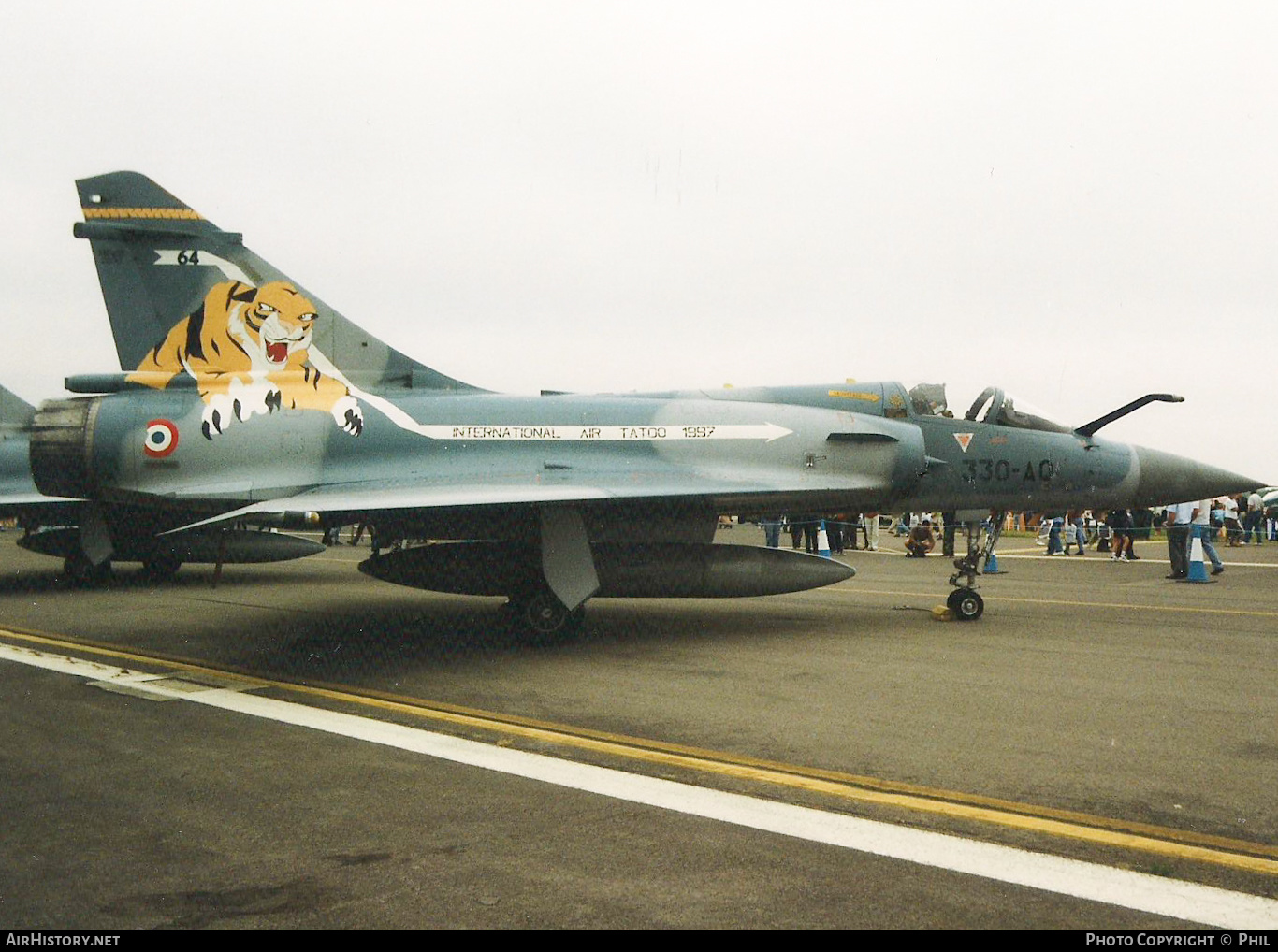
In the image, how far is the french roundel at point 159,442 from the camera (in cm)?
988

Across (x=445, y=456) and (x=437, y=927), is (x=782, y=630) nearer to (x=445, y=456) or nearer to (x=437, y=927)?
(x=445, y=456)

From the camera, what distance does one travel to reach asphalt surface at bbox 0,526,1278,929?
3570 mm

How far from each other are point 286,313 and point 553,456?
10.6 ft

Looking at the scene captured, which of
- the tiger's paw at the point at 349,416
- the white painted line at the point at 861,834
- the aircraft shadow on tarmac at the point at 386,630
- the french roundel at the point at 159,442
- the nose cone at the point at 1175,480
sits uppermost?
the tiger's paw at the point at 349,416

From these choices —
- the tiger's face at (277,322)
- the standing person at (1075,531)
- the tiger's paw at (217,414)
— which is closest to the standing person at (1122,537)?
the standing person at (1075,531)

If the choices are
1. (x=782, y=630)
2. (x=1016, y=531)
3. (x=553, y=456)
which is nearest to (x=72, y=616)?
(x=553, y=456)

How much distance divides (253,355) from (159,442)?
1.30 metres

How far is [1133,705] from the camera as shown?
6.75m

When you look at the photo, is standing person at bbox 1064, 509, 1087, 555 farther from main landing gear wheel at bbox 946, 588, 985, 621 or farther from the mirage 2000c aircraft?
the mirage 2000c aircraft

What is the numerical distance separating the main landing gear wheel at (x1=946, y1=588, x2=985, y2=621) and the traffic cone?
327 inches

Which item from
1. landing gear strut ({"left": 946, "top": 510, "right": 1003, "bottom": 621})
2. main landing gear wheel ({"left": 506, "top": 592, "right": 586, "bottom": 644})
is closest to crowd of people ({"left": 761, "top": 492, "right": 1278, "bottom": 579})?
landing gear strut ({"left": 946, "top": 510, "right": 1003, "bottom": 621})

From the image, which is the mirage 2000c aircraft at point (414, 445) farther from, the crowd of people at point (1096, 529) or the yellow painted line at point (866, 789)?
the yellow painted line at point (866, 789)

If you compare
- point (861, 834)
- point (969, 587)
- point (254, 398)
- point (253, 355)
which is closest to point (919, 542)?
point (969, 587)

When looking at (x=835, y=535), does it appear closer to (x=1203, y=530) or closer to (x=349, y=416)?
(x=1203, y=530)
